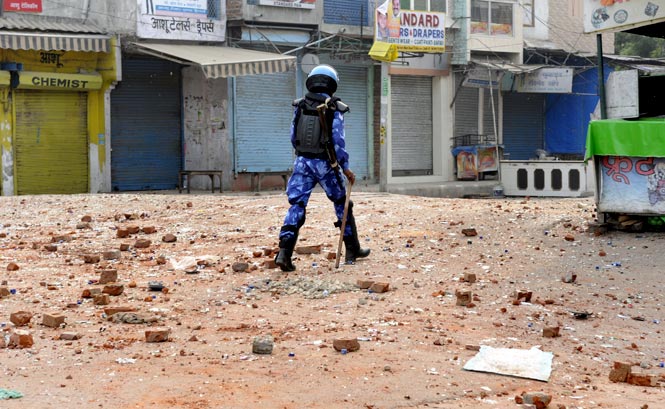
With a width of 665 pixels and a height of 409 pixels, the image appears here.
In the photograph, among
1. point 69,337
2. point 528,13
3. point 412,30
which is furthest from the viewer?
point 528,13

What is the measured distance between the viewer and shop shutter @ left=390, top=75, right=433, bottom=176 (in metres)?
28.0

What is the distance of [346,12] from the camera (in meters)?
25.4

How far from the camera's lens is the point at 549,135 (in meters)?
31.7

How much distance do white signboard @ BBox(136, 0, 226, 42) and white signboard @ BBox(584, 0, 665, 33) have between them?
12.1 m

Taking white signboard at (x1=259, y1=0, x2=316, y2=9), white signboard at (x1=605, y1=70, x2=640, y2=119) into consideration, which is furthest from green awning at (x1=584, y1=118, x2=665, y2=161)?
white signboard at (x1=259, y1=0, x2=316, y2=9)

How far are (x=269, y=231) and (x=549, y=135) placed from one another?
72.3 ft

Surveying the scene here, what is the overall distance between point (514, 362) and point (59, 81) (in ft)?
54.7

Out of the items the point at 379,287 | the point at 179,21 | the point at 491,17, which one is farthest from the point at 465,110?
the point at 379,287

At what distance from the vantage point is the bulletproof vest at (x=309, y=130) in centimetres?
866

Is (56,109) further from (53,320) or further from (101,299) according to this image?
(53,320)

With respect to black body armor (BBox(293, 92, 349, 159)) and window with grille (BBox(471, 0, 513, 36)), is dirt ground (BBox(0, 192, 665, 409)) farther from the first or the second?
window with grille (BBox(471, 0, 513, 36))

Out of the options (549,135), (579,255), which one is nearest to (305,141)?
(579,255)

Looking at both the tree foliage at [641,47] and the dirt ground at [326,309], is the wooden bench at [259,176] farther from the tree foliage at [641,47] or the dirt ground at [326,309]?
the tree foliage at [641,47]

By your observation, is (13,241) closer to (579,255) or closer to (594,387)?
(579,255)
